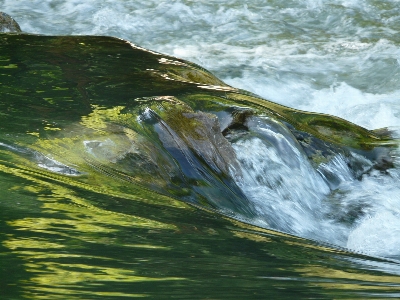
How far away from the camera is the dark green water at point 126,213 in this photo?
6.21 ft

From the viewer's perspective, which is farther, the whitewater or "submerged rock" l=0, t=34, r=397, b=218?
the whitewater

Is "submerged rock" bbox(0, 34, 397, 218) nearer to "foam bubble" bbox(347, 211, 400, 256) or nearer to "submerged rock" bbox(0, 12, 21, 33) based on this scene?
"foam bubble" bbox(347, 211, 400, 256)

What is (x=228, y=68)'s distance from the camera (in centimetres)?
897

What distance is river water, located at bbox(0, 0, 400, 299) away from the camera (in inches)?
75.3

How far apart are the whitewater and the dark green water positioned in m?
0.51

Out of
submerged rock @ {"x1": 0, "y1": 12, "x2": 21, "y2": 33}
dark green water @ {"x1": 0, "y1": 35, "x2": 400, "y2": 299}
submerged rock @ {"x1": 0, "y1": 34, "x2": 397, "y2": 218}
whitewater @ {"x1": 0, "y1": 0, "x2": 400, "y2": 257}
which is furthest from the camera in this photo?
submerged rock @ {"x1": 0, "y1": 12, "x2": 21, "y2": 33}

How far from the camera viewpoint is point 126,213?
2.64 meters

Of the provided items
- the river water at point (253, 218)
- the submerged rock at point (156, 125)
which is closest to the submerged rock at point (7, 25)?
the submerged rock at point (156, 125)

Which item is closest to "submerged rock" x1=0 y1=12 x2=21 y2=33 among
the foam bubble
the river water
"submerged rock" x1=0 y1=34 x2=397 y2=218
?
"submerged rock" x1=0 y1=34 x2=397 y2=218

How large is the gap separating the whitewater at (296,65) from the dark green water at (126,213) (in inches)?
20.0

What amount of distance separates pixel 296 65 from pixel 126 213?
7.03m

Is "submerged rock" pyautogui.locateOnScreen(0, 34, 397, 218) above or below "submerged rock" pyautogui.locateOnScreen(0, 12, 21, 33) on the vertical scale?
below

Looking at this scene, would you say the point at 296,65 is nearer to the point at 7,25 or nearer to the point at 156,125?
the point at 7,25

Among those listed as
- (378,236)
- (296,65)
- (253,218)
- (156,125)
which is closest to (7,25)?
(296,65)
